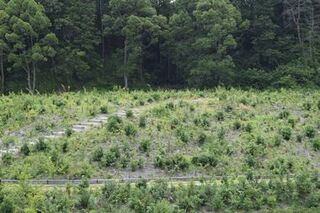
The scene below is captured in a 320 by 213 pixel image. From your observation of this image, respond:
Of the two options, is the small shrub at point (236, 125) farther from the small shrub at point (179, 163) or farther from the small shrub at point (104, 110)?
the small shrub at point (104, 110)

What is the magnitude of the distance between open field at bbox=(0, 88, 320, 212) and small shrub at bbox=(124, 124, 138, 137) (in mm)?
42

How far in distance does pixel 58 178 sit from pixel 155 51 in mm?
30767

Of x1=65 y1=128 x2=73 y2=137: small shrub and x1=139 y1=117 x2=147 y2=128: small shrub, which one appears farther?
x1=139 y1=117 x2=147 y2=128: small shrub

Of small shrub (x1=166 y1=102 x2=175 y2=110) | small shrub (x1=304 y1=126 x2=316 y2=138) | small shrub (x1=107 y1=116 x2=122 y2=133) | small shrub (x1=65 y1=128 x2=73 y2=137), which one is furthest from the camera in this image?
small shrub (x1=166 y1=102 x2=175 y2=110)

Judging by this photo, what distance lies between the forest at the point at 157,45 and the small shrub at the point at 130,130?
775 inches

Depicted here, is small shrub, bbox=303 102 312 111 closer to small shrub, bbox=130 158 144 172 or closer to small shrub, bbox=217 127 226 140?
small shrub, bbox=217 127 226 140

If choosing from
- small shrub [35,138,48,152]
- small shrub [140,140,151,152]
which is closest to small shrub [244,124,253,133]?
small shrub [140,140,151,152]

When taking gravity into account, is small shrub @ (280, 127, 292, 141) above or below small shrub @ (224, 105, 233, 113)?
below

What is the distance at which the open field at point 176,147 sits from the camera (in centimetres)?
1190

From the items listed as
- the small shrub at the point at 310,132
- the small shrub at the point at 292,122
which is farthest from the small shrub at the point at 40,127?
the small shrub at the point at 310,132

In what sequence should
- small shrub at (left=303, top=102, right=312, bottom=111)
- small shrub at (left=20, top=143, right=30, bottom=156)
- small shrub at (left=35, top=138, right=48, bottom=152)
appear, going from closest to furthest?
small shrub at (left=20, top=143, right=30, bottom=156) < small shrub at (left=35, top=138, right=48, bottom=152) < small shrub at (left=303, top=102, right=312, bottom=111)

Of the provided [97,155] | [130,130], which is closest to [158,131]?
[130,130]

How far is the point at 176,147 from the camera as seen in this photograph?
15180 millimetres

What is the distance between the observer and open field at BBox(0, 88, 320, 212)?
468 inches
